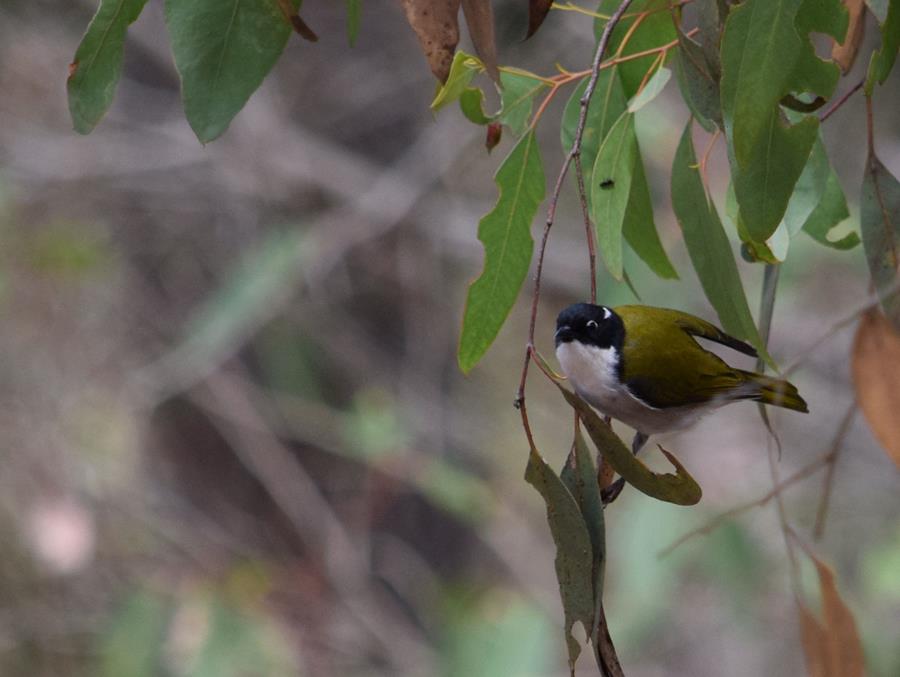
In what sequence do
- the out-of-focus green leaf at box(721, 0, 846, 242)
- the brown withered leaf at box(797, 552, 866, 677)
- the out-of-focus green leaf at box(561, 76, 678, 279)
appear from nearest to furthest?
the out-of-focus green leaf at box(721, 0, 846, 242) < the brown withered leaf at box(797, 552, 866, 677) < the out-of-focus green leaf at box(561, 76, 678, 279)

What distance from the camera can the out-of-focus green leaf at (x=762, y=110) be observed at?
1.47 m

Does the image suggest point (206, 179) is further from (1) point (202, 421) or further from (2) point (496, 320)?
(2) point (496, 320)

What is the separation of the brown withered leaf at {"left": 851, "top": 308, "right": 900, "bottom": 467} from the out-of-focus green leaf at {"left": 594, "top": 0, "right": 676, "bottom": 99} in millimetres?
567

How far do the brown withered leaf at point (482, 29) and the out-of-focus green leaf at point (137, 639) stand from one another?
152 inches

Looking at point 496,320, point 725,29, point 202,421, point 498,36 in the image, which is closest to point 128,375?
point 202,421

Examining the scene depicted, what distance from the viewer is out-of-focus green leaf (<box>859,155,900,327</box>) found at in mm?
1847

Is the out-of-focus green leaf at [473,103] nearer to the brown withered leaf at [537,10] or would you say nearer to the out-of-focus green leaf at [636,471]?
the brown withered leaf at [537,10]

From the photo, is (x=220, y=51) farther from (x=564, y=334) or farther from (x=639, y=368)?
(x=639, y=368)

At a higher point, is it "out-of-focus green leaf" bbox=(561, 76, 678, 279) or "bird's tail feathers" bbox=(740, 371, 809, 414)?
"out-of-focus green leaf" bbox=(561, 76, 678, 279)

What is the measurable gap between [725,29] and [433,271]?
4.42 metres

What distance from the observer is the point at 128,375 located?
5.96 meters

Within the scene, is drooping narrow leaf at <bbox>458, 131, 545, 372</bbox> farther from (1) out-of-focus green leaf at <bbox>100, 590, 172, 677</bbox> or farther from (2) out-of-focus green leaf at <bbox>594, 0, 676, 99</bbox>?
(1) out-of-focus green leaf at <bbox>100, 590, 172, 677</bbox>

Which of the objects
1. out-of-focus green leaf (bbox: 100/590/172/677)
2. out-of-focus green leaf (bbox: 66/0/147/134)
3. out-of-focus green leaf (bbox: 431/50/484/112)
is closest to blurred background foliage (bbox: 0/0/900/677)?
out-of-focus green leaf (bbox: 100/590/172/677)

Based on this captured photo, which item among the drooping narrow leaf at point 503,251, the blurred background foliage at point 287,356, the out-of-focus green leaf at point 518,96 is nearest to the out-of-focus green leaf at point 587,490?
the drooping narrow leaf at point 503,251
